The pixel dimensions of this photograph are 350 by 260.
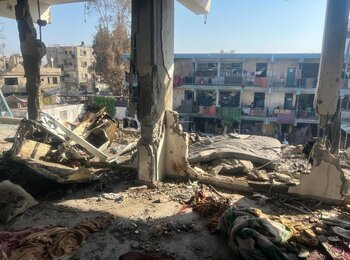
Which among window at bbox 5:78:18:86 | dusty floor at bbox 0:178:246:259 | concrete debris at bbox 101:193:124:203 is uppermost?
window at bbox 5:78:18:86

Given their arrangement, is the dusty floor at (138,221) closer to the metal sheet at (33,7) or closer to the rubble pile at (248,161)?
the rubble pile at (248,161)

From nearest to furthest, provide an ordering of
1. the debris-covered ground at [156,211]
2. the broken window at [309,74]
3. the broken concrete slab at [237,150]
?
the debris-covered ground at [156,211], the broken concrete slab at [237,150], the broken window at [309,74]

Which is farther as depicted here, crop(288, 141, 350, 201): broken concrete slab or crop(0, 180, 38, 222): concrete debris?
crop(288, 141, 350, 201): broken concrete slab

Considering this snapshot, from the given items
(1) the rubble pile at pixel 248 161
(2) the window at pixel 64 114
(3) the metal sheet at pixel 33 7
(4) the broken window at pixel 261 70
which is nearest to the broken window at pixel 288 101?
(4) the broken window at pixel 261 70

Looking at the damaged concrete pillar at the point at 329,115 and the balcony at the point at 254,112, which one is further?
the balcony at the point at 254,112

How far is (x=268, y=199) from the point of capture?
6539mm

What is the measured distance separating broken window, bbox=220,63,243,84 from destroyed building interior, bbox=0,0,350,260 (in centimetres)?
1781

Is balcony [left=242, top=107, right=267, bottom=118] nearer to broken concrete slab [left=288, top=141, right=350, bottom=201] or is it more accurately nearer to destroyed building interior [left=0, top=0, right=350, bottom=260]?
destroyed building interior [left=0, top=0, right=350, bottom=260]

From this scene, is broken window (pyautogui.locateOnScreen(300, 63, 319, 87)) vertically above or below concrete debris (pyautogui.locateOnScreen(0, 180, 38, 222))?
above

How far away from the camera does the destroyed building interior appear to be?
15.4 feet

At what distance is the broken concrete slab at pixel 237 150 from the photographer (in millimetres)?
8719

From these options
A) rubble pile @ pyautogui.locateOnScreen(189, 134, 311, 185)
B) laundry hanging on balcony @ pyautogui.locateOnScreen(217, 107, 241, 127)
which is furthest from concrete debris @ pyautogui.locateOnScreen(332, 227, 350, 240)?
laundry hanging on balcony @ pyautogui.locateOnScreen(217, 107, 241, 127)

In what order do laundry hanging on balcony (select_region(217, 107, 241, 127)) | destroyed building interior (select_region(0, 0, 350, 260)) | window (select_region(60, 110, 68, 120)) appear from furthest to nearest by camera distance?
laundry hanging on balcony (select_region(217, 107, 241, 127)) < window (select_region(60, 110, 68, 120)) < destroyed building interior (select_region(0, 0, 350, 260))

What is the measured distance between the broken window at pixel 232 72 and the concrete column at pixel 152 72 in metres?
19.9
